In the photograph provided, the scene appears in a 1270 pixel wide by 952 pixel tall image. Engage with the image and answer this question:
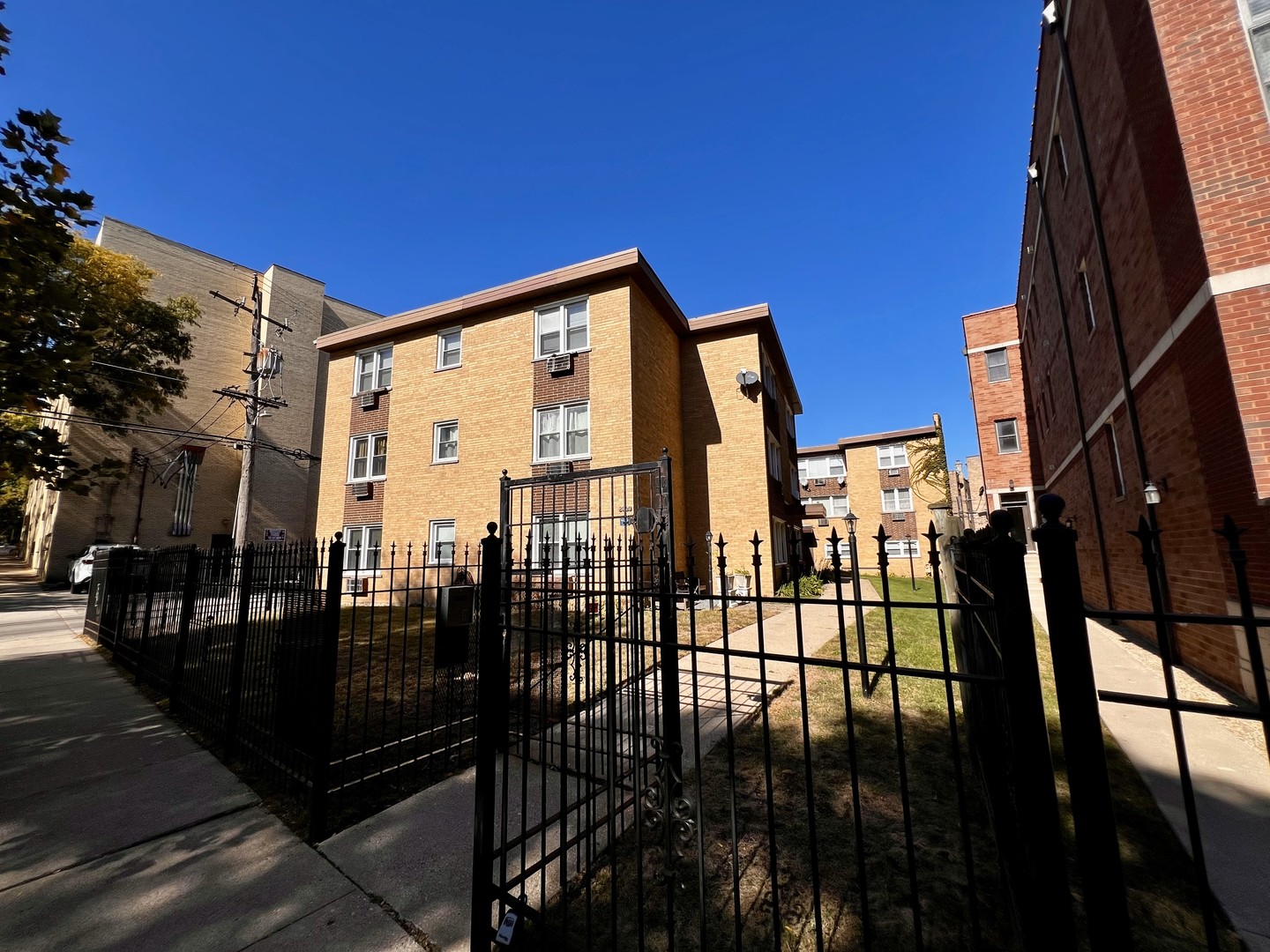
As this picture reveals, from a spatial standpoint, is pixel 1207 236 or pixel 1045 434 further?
pixel 1045 434

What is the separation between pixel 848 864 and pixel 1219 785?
3331 mm

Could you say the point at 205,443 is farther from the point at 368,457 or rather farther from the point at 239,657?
the point at 239,657

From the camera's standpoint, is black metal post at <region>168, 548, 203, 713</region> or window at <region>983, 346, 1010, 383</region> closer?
black metal post at <region>168, 548, 203, 713</region>

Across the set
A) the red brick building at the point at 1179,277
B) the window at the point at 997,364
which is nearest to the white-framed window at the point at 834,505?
the window at the point at 997,364

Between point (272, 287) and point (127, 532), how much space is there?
48.2 ft

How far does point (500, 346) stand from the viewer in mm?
15922

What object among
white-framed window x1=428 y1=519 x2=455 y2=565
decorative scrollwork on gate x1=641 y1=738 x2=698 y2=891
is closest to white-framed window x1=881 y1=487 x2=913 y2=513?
white-framed window x1=428 y1=519 x2=455 y2=565

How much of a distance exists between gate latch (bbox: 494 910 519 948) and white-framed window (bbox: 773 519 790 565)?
14774mm

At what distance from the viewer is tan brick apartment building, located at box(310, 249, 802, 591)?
14.3 meters

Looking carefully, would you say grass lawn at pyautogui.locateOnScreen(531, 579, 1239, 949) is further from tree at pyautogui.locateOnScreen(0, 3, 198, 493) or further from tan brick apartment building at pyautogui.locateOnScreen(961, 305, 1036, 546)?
tan brick apartment building at pyautogui.locateOnScreen(961, 305, 1036, 546)

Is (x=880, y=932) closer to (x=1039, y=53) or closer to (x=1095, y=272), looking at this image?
(x=1095, y=272)

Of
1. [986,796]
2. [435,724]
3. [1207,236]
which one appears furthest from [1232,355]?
[435,724]

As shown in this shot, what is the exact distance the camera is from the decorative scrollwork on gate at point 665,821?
126 inches

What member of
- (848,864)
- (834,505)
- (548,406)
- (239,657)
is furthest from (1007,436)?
(239,657)
